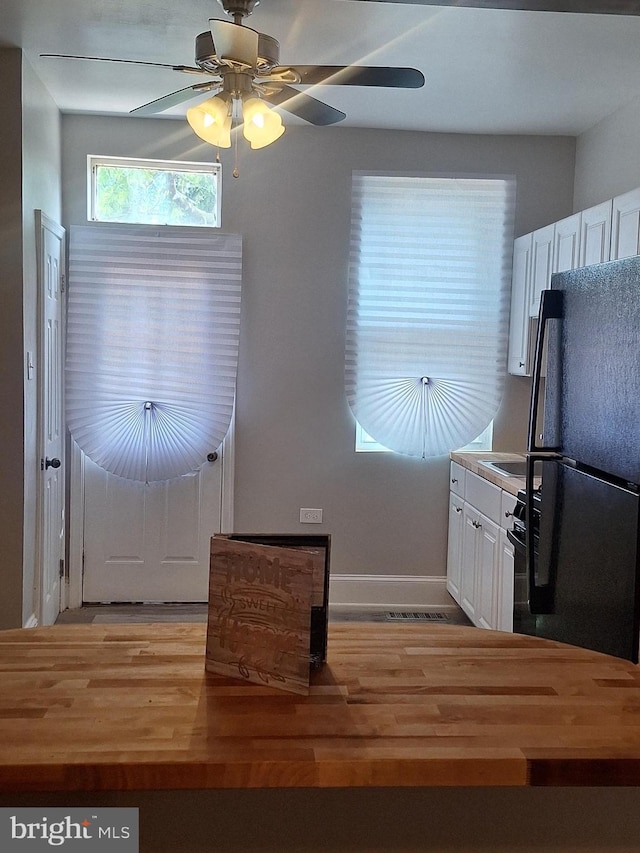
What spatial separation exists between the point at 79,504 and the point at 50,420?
67 centimetres

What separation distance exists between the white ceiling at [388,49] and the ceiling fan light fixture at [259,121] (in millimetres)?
620

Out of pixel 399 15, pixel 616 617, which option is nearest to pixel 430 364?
pixel 399 15

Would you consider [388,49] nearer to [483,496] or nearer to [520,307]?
[520,307]

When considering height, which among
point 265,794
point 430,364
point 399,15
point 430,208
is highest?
point 399,15

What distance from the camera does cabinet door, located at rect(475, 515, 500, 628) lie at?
370 centimetres

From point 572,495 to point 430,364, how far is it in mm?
2401

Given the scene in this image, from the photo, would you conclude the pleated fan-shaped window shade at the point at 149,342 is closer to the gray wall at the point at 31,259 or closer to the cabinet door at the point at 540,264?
the gray wall at the point at 31,259

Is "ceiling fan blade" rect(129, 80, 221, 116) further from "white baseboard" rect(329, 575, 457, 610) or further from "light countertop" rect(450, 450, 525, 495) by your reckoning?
"white baseboard" rect(329, 575, 457, 610)

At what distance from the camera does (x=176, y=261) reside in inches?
174

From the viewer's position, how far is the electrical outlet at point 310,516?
464 cm

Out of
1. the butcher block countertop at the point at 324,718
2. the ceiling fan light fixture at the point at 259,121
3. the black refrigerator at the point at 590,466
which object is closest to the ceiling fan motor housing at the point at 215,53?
the ceiling fan light fixture at the point at 259,121

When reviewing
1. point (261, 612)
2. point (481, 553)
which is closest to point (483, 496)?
point (481, 553)

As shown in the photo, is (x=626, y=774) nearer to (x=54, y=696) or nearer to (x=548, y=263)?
(x=54, y=696)

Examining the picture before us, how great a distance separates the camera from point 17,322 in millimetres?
3459
